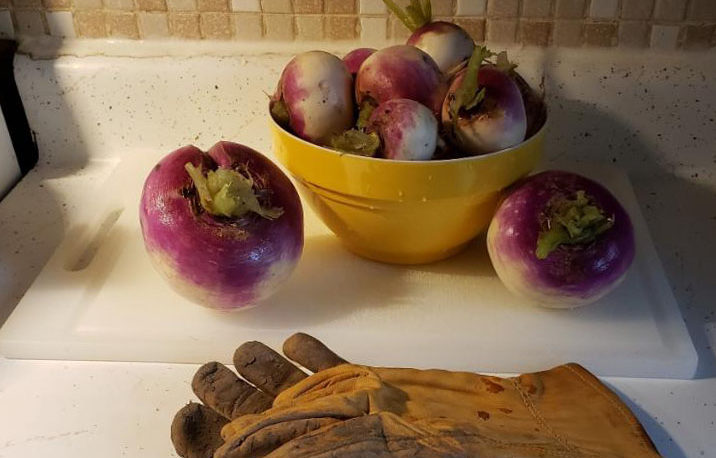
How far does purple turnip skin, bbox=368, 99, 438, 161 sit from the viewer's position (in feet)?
1.94

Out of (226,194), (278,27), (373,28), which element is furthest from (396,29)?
(226,194)

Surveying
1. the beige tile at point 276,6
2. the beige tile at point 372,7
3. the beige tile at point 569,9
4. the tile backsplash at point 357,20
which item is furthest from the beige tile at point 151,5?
the beige tile at point 569,9

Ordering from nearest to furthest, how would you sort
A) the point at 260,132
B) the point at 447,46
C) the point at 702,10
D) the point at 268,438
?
the point at 268,438 < the point at 447,46 < the point at 702,10 < the point at 260,132

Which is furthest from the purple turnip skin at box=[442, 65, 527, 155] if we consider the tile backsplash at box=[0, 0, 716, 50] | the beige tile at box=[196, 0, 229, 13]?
the beige tile at box=[196, 0, 229, 13]

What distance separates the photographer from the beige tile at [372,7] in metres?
0.81

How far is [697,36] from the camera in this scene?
0.80 metres

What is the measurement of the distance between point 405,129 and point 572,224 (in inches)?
6.2

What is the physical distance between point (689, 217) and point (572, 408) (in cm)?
38

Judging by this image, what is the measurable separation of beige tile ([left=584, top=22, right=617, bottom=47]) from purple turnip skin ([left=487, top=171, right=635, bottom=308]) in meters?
0.26

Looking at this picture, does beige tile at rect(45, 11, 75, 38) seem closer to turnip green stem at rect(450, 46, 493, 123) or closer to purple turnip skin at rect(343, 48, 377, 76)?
purple turnip skin at rect(343, 48, 377, 76)

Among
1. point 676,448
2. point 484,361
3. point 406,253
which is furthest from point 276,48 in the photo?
point 676,448

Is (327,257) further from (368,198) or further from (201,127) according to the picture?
(201,127)

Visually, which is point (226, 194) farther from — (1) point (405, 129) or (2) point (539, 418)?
(2) point (539, 418)

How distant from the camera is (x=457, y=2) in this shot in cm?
80
